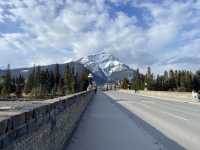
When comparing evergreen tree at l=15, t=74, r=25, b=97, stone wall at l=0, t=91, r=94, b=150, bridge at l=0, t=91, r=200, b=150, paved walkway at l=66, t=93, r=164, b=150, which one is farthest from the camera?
evergreen tree at l=15, t=74, r=25, b=97

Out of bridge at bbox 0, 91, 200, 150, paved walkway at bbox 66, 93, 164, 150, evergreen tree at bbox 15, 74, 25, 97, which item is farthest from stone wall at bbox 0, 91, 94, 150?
evergreen tree at bbox 15, 74, 25, 97

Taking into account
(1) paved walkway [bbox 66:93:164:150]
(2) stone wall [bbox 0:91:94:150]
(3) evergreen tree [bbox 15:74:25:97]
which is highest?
(3) evergreen tree [bbox 15:74:25:97]

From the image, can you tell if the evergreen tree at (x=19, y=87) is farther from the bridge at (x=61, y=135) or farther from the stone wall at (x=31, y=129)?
the stone wall at (x=31, y=129)

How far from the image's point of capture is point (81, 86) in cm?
14850

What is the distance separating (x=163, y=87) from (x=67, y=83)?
48.9 meters

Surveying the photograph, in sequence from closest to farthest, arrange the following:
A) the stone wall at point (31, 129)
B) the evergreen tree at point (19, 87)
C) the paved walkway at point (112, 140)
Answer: the stone wall at point (31, 129)
the paved walkway at point (112, 140)
the evergreen tree at point (19, 87)

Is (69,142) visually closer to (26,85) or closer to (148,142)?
(148,142)

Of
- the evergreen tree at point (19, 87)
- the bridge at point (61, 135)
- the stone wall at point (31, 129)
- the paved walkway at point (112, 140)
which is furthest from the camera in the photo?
the evergreen tree at point (19, 87)

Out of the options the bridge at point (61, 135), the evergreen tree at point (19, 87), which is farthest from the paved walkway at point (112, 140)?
the evergreen tree at point (19, 87)

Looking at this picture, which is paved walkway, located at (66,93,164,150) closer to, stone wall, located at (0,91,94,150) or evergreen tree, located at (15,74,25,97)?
stone wall, located at (0,91,94,150)

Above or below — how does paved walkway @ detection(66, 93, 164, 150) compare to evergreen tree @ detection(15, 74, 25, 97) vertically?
below

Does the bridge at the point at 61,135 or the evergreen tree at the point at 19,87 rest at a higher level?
the evergreen tree at the point at 19,87

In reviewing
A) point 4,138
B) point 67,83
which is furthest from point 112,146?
point 67,83

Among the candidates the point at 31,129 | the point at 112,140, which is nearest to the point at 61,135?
the point at 112,140
